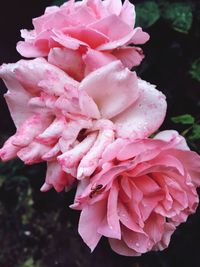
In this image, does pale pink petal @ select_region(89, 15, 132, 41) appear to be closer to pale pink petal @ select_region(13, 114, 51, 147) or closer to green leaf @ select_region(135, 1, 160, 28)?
pale pink petal @ select_region(13, 114, 51, 147)

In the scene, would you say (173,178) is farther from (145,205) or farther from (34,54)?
(34,54)

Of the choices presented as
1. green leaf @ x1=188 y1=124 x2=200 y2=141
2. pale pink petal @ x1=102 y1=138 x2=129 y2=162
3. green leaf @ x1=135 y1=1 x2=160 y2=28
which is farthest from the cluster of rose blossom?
green leaf @ x1=135 y1=1 x2=160 y2=28

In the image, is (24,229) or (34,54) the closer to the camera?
(34,54)

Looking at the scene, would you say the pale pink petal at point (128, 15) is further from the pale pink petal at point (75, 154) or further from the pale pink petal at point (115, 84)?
the pale pink petal at point (75, 154)

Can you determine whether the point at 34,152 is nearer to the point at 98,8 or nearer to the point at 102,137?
the point at 102,137

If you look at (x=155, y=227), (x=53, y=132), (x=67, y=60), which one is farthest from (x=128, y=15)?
(x=155, y=227)

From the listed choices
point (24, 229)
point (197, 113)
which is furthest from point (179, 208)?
point (24, 229)
